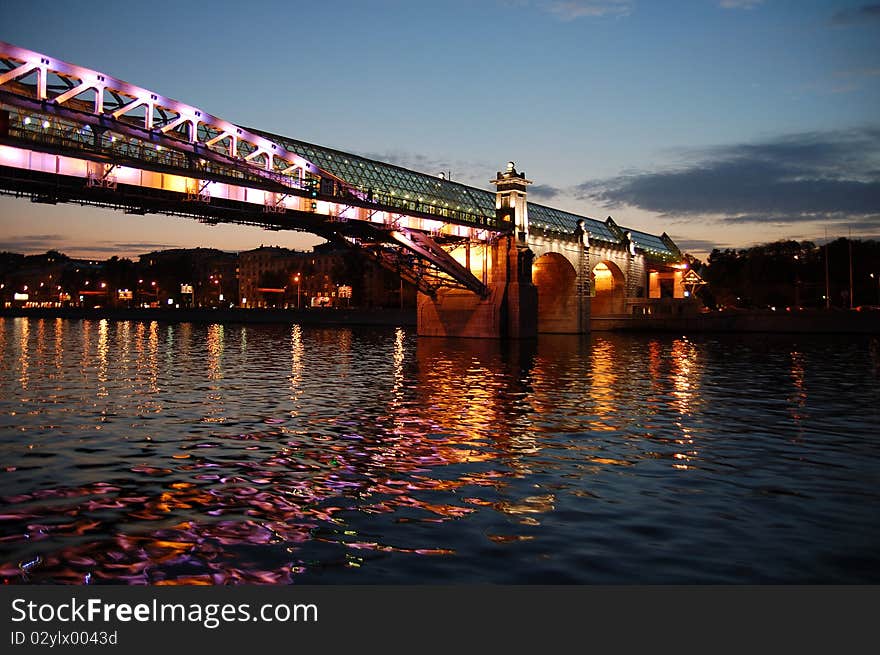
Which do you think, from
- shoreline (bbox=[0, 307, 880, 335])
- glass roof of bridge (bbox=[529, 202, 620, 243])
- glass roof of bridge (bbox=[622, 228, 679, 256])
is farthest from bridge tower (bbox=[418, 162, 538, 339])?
glass roof of bridge (bbox=[622, 228, 679, 256])

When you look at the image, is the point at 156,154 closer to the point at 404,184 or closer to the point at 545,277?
the point at 404,184

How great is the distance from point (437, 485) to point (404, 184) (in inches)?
2195

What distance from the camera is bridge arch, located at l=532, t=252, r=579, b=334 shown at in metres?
89.4

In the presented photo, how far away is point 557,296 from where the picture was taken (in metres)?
91.4

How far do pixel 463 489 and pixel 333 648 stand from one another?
5.44m

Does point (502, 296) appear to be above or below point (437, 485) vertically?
above

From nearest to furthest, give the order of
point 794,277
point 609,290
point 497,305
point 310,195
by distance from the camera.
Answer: point 310,195, point 497,305, point 609,290, point 794,277

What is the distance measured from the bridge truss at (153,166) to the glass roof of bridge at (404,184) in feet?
5.49

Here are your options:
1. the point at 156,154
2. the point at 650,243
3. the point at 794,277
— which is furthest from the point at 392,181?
the point at 794,277

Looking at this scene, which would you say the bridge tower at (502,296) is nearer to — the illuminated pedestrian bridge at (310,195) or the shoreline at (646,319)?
the illuminated pedestrian bridge at (310,195)

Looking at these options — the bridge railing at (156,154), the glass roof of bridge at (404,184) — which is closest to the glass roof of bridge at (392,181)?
the glass roof of bridge at (404,184)

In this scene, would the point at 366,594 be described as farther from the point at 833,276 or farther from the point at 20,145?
the point at 833,276

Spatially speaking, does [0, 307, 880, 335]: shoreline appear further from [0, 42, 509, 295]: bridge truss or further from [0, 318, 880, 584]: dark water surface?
[0, 318, 880, 584]: dark water surface

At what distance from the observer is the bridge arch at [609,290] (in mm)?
109312
